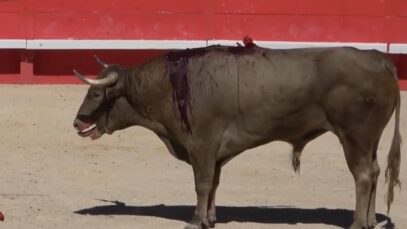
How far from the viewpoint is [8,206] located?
9906 millimetres

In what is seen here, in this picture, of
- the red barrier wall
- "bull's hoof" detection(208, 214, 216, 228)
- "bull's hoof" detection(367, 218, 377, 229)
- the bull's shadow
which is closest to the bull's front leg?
"bull's hoof" detection(208, 214, 216, 228)

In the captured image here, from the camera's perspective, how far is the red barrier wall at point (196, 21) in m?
16.1

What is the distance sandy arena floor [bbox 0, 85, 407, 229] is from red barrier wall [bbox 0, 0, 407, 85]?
6.78ft

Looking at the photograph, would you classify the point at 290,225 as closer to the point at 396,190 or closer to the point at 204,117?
the point at 204,117

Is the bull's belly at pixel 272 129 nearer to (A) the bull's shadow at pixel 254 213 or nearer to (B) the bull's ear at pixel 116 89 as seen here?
(A) the bull's shadow at pixel 254 213

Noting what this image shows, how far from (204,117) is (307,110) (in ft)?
2.19

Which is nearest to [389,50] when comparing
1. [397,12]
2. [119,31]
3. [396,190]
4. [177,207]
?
[397,12]

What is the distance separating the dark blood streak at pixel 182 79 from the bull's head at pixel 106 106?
357mm

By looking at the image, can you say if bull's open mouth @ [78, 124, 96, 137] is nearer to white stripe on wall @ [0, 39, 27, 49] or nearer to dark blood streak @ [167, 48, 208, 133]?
dark blood streak @ [167, 48, 208, 133]

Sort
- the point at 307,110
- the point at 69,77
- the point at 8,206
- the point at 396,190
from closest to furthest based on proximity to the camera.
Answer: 1. the point at 307,110
2. the point at 8,206
3. the point at 396,190
4. the point at 69,77

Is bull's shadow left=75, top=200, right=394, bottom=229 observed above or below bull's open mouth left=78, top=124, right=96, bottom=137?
below

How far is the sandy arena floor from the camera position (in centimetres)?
967

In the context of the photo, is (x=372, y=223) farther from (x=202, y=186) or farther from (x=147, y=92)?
(x=147, y=92)

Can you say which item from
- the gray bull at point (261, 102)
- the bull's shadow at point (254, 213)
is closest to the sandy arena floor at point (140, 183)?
the bull's shadow at point (254, 213)
